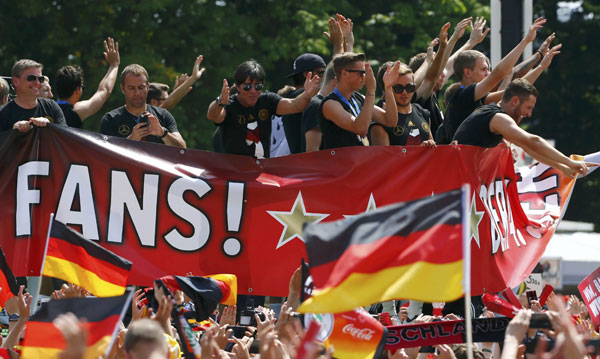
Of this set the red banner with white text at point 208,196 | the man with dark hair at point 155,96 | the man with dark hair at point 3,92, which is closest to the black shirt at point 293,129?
the red banner with white text at point 208,196

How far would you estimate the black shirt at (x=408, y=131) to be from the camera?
29.3 feet

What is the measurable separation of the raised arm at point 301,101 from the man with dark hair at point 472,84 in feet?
4.06

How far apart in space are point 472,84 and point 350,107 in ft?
4.70

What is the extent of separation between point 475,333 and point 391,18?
52.2ft

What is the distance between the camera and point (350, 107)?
8.48 m

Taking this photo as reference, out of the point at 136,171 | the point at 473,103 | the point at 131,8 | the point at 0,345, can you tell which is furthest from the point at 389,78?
the point at 131,8

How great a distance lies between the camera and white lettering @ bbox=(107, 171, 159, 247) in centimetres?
830

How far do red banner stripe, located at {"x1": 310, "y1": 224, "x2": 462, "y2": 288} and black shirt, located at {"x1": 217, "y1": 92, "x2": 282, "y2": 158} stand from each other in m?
3.45

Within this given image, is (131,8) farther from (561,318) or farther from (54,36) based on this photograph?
(561,318)

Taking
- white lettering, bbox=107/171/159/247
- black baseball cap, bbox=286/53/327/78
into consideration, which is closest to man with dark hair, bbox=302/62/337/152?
black baseball cap, bbox=286/53/327/78

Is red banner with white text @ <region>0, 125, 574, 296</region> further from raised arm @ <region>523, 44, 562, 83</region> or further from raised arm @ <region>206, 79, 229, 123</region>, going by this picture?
raised arm @ <region>523, 44, 562, 83</region>

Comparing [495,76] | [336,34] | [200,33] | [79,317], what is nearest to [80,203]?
[79,317]

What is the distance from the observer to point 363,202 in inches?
333

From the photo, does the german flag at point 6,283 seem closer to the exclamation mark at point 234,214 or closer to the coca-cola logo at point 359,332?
the exclamation mark at point 234,214
